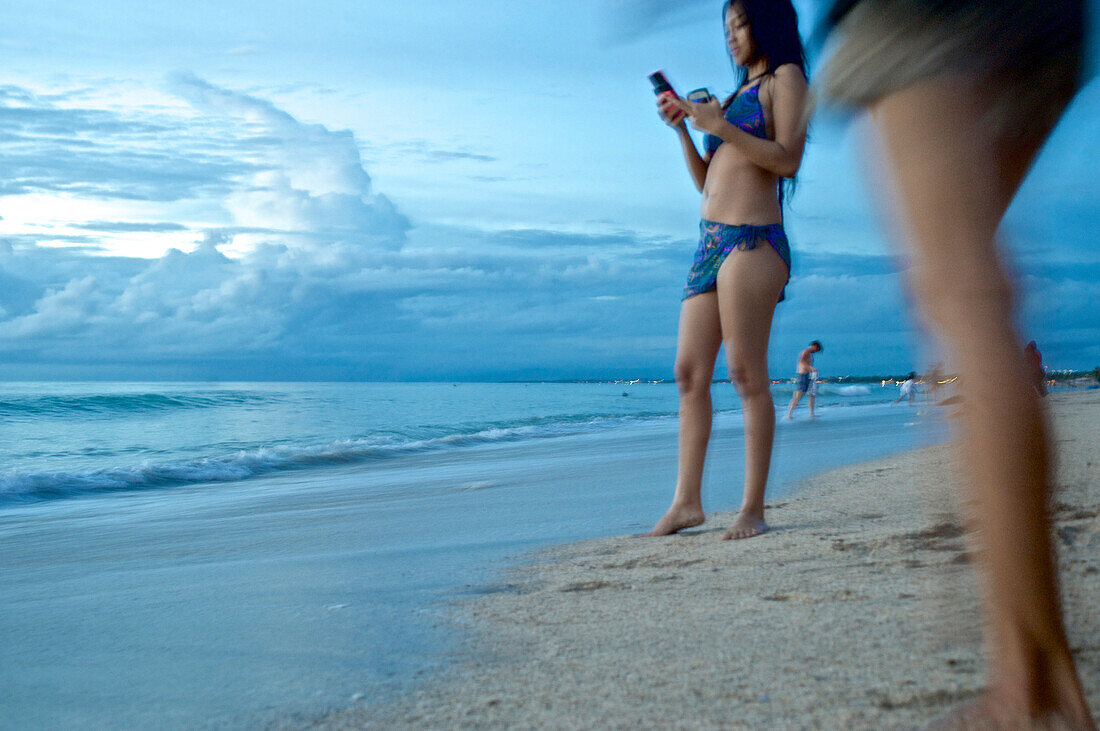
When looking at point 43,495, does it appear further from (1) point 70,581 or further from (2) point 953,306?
(2) point 953,306

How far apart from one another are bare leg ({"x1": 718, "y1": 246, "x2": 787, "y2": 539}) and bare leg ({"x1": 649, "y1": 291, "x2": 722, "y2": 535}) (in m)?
0.08

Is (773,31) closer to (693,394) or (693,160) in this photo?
(693,160)

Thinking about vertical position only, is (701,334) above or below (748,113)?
below

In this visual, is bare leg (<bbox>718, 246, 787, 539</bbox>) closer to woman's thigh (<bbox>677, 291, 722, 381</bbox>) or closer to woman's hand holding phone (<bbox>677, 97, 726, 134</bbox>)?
woman's thigh (<bbox>677, 291, 722, 381</bbox>)

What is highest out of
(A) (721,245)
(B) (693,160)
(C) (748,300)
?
(B) (693,160)

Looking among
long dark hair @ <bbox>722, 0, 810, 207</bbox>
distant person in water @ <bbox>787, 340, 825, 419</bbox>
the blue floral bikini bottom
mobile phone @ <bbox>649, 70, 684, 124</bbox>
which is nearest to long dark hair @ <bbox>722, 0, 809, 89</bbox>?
long dark hair @ <bbox>722, 0, 810, 207</bbox>

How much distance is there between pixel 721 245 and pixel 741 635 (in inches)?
61.2

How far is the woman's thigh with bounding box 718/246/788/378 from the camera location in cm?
268

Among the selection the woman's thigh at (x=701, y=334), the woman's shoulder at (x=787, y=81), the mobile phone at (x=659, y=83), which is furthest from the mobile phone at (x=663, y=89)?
the woman's thigh at (x=701, y=334)

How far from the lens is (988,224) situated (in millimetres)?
1019

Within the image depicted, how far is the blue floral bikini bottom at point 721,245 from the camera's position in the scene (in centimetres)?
272

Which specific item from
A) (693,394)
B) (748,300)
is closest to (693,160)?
(748,300)

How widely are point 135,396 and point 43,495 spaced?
1597cm

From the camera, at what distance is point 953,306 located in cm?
101
